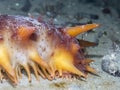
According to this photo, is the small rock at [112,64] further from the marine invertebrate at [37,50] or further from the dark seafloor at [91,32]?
the marine invertebrate at [37,50]

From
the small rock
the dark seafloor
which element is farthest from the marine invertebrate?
the small rock

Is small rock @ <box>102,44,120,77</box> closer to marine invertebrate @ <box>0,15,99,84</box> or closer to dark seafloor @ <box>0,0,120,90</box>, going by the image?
dark seafloor @ <box>0,0,120,90</box>

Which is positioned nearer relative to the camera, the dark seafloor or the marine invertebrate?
the marine invertebrate

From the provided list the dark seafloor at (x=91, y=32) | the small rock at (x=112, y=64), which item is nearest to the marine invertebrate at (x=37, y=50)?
the dark seafloor at (x=91, y=32)

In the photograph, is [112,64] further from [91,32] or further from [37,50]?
[91,32]

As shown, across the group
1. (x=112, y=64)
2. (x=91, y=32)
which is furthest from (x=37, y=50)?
(x=91, y=32)
